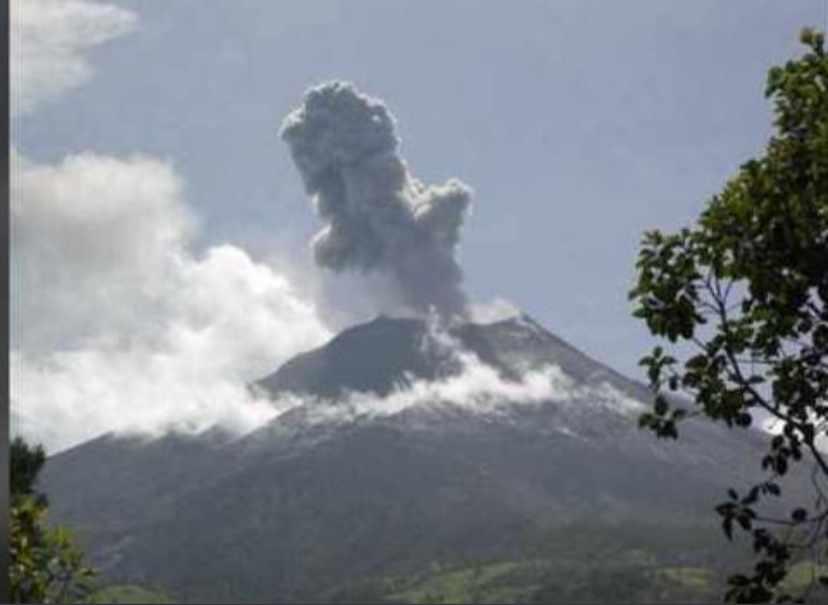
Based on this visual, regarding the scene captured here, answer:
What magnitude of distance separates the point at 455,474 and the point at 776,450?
153879mm

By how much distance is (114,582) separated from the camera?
121562 millimetres

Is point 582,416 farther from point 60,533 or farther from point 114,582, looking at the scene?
point 60,533

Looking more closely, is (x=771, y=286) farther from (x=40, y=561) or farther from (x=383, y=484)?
(x=383, y=484)

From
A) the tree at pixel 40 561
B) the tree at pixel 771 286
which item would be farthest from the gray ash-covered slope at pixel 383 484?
the tree at pixel 771 286

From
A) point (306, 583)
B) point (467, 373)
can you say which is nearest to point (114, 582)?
point (306, 583)

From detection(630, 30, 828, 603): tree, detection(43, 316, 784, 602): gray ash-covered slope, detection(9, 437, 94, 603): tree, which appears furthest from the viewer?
detection(43, 316, 784, 602): gray ash-covered slope

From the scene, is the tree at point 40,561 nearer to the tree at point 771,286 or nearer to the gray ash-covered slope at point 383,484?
the tree at point 771,286

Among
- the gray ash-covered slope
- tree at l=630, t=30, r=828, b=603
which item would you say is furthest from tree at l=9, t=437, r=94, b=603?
the gray ash-covered slope

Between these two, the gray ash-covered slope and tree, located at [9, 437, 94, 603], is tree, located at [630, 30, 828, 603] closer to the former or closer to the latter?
tree, located at [9, 437, 94, 603]

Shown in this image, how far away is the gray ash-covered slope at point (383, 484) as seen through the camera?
451ft

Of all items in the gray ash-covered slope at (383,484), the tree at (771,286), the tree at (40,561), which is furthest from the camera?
the gray ash-covered slope at (383,484)

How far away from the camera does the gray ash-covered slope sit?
451 ft

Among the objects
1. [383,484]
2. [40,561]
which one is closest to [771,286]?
[40,561]

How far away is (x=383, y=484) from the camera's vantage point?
155 m
